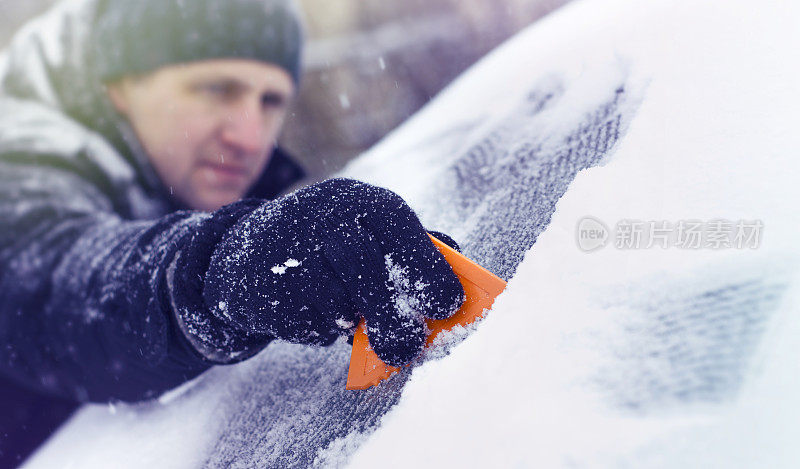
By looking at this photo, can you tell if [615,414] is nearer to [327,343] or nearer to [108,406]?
[327,343]

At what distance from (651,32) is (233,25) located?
1004 mm

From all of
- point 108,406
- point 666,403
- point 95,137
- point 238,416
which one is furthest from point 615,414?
point 95,137

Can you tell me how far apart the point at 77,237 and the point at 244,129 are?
500 millimetres

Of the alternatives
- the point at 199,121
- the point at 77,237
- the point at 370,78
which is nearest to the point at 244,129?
the point at 199,121

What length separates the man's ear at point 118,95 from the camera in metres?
1.25

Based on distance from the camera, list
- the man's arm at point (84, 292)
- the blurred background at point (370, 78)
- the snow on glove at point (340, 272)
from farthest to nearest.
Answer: the blurred background at point (370, 78), the man's arm at point (84, 292), the snow on glove at point (340, 272)

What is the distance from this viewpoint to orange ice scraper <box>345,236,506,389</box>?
0.40 metres

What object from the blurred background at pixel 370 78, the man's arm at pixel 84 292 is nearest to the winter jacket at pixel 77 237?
the man's arm at pixel 84 292

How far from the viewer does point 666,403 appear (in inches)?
11.5

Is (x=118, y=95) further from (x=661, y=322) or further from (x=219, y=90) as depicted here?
(x=661, y=322)

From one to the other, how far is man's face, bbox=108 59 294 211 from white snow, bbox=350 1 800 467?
3.16ft

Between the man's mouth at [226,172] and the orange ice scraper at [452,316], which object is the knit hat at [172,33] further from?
the orange ice scraper at [452,316]

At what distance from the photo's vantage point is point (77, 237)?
0.82m

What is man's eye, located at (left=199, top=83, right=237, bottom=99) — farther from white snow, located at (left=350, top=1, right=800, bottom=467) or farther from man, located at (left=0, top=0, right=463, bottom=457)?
white snow, located at (left=350, top=1, right=800, bottom=467)
